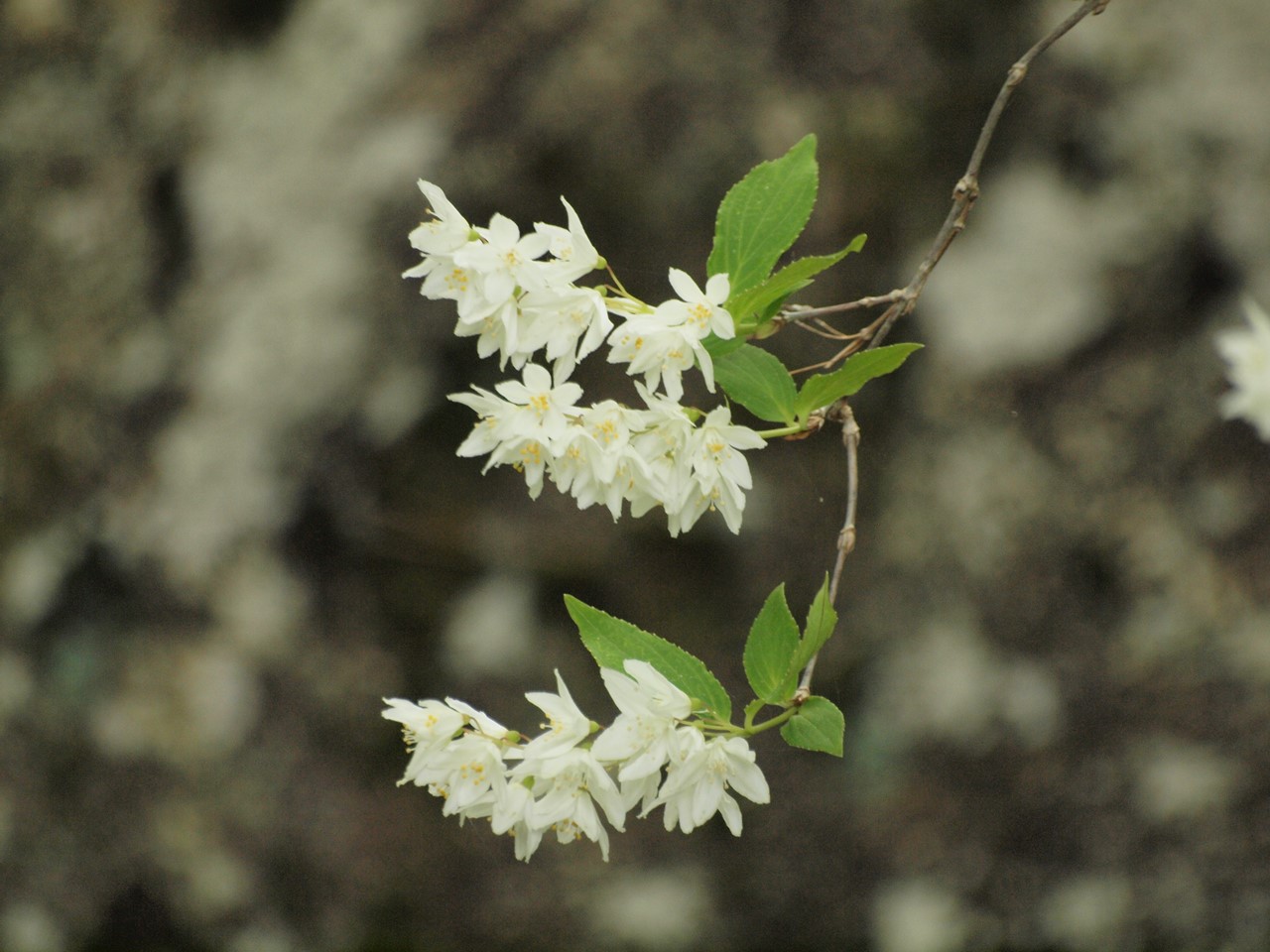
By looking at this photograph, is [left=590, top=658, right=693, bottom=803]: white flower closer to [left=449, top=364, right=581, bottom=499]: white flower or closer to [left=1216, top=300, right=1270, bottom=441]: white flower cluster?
[left=449, top=364, right=581, bottom=499]: white flower

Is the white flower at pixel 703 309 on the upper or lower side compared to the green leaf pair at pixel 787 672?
upper

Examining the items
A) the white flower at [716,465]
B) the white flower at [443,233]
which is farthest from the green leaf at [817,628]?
the white flower at [443,233]

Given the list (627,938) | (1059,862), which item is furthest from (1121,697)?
(627,938)

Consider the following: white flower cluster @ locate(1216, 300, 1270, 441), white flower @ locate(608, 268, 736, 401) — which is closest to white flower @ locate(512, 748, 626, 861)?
white flower @ locate(608, 268, 736, 401)

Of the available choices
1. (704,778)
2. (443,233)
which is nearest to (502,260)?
(443,233)

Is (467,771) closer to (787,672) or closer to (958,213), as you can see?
(787,672)

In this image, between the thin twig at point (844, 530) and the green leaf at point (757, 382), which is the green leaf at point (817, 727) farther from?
the green leaf at point (757, 382)

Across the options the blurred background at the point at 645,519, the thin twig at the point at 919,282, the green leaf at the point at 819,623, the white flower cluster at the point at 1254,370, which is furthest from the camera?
the blurred background at the point at 645,519
